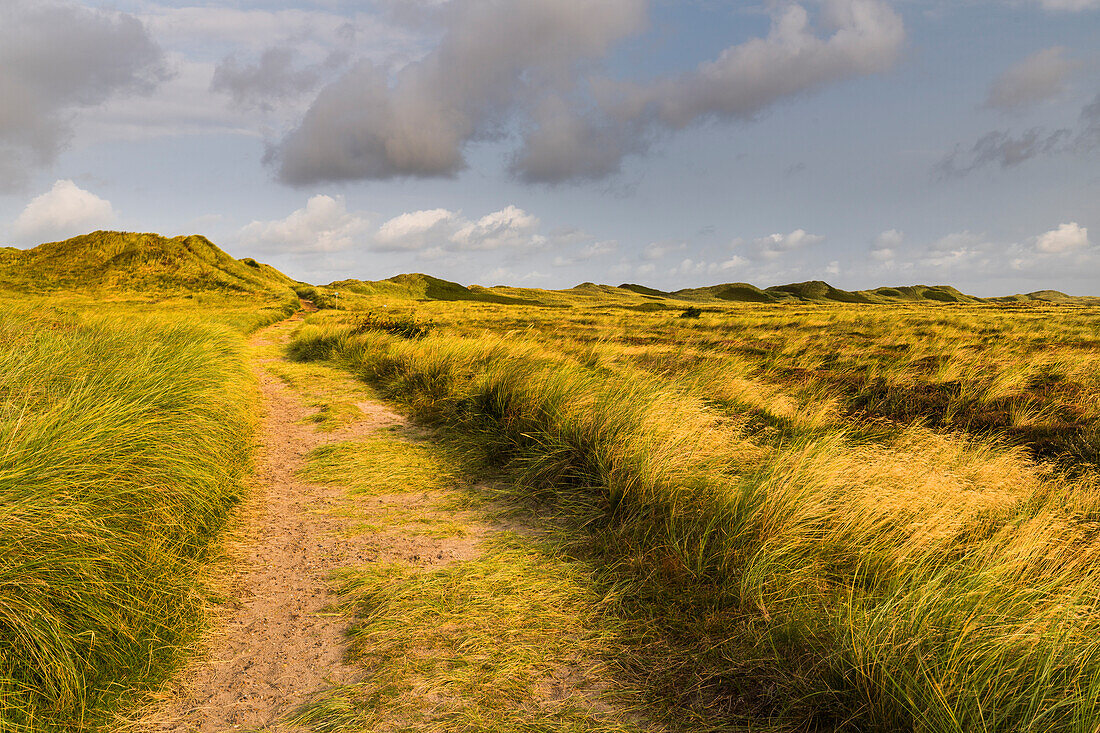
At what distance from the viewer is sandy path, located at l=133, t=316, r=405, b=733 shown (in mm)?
2340

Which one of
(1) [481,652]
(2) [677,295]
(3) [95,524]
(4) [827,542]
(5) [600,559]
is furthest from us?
(2) [677,295]

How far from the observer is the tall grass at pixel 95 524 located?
89.5 inches

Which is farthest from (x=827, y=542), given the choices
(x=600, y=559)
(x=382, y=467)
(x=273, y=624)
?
(x=382, y=467)

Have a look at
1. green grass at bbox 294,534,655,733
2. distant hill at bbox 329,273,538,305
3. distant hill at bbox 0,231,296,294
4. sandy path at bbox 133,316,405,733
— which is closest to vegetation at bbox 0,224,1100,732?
green grass at bbox 294,534,655,733

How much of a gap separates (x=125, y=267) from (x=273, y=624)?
248 feet

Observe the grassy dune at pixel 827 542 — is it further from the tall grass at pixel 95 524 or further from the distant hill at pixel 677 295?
the distant hill at pixel 677 295

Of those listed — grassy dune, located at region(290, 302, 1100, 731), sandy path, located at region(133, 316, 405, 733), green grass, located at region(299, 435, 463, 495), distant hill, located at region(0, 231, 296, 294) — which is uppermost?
distant hill, located at region(0, 231, 296, 294)

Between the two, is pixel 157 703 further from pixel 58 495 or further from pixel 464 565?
pixel 464 565

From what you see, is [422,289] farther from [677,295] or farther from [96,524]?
[96,524]

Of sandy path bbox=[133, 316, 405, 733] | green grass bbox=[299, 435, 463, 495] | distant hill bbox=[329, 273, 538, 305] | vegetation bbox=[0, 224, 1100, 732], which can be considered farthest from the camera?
distant hill bbox=[329, 273, 538, 305]

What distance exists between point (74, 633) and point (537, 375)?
16.6ft

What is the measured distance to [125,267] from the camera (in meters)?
60.8

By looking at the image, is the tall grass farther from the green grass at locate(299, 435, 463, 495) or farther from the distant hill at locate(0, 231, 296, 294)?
the distant hill at locate(0, 231, 296, 294)

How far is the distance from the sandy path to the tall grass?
0.20 meters
